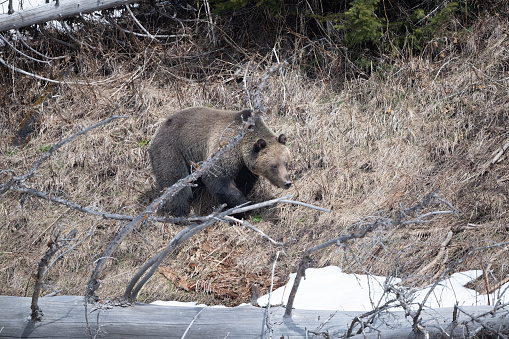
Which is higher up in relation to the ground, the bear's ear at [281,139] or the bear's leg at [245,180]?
the bear's ear at [281,139]

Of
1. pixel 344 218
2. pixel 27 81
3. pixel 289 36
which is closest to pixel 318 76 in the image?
pixel 289 36

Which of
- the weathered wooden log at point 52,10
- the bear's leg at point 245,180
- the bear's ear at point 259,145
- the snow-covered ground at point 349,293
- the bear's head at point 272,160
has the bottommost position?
the snow-covered ground at point 349,293

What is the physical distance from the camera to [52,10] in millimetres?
8836

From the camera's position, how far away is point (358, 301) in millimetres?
4629

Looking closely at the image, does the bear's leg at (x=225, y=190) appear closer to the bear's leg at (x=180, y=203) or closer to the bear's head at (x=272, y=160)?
the bear's leg at (x=180, y=203)

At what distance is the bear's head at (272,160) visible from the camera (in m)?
6.77

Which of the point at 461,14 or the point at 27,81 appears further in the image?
the point at 27,81

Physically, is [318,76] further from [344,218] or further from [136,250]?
[136,250]

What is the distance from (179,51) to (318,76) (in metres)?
2.78

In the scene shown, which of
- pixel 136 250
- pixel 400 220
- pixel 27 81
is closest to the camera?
pixel 400 220

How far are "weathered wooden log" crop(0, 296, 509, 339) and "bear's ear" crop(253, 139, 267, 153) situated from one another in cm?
351

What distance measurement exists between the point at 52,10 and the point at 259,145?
5.03 metres

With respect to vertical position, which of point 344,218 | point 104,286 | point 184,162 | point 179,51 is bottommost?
point 104,286

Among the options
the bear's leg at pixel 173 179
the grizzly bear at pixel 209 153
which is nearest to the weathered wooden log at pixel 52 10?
the grizzly bear at pixel 209 153
